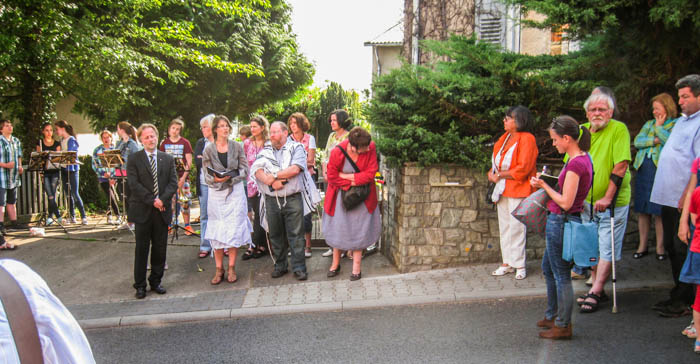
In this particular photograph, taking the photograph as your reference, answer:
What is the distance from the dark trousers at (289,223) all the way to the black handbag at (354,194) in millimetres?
688

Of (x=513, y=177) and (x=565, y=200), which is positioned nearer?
(x=565, y=200)

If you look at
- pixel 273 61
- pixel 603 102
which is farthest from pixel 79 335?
pixel 273 61

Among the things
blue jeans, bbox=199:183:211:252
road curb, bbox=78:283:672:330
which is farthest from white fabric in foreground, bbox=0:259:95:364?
blue jeans, bbox=199:183:211:252

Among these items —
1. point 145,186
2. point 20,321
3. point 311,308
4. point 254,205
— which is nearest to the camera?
point 20,321

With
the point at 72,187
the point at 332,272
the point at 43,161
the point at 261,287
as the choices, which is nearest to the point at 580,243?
the point at 332,272

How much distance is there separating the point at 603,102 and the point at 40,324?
5184 millimetres

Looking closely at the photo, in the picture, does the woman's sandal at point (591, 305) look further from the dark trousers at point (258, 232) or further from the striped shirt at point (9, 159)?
the striped shirt at point (9, 159)

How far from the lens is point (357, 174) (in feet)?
22.0

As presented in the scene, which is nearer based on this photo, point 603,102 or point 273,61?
point 603,102

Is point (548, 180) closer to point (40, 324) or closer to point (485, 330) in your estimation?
point (485, 330)

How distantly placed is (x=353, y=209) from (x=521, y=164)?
214 cm

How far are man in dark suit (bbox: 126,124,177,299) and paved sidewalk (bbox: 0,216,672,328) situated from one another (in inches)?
13.7

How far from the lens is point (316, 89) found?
36.9 m

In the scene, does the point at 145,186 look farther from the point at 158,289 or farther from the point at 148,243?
the point at 158,289
